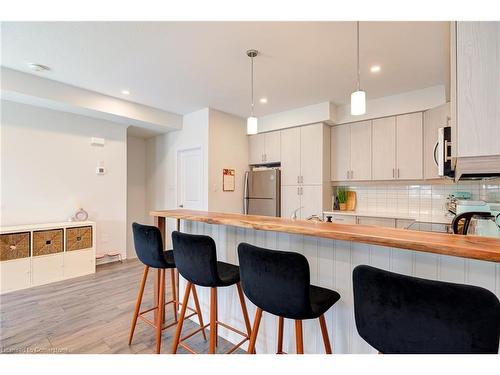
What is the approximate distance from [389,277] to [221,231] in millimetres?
1443

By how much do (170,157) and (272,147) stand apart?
2001 millimetres

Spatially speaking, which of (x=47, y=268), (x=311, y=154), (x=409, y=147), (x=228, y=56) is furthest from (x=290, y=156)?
(x=47, y=268)

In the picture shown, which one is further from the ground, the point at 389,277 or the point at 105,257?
the point at 389,277

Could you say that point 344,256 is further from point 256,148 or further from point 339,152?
point 256,148

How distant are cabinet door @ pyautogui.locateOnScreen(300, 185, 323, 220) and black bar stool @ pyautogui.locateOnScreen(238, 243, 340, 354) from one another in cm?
275

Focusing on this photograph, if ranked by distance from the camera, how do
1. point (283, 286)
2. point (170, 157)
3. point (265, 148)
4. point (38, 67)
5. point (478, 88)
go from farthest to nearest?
point (170, 157) < point (265, 148) < point (38, 67) < point (283, 286) < point (478, 88)

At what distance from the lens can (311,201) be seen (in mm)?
4062

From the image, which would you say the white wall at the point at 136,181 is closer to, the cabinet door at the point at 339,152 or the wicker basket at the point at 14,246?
the wicker basket at the point at 14,246

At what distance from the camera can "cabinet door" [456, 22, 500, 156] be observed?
0.96 meters

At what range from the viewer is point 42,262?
3.35 metres

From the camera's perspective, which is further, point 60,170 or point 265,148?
point 265,148
